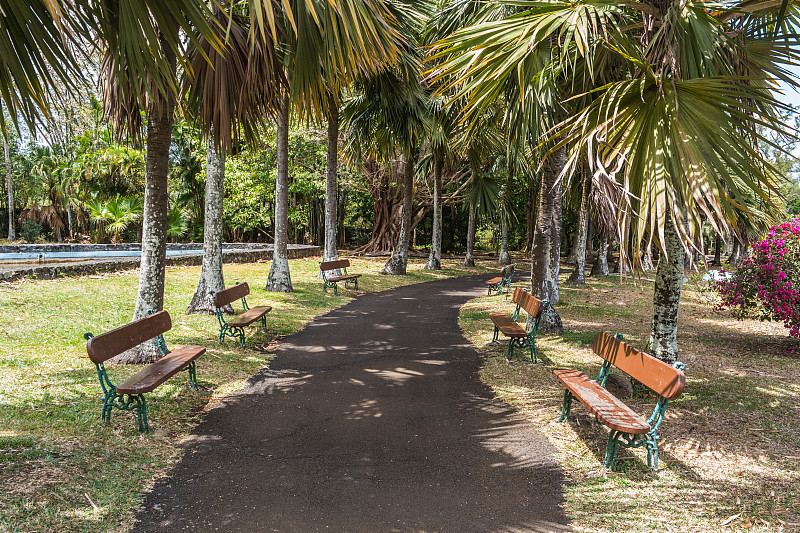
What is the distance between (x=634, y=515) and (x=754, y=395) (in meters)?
3.50

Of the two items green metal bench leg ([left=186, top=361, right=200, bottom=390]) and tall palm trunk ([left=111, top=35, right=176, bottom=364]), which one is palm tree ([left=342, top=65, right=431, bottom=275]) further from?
green metal bench leg ([left=186, top=361, right=200, bottom=390])

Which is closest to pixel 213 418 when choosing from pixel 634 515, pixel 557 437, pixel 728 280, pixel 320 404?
pixel 320 404

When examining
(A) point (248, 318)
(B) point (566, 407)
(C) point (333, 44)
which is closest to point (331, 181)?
(A) point (248, 318)

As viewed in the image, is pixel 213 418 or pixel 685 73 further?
pixel 213 418

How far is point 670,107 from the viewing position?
4.00 m

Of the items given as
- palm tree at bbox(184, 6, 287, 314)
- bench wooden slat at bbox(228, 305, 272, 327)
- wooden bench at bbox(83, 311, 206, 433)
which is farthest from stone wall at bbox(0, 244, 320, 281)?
wooden bench at bbox(83, 311, 206, 433)

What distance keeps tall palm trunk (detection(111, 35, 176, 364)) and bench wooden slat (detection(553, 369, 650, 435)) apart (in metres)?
4.98

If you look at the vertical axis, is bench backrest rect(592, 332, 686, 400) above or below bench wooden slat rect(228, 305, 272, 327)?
above

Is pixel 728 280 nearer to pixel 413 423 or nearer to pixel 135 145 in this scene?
pixel 413 423

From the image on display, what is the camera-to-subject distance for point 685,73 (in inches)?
181

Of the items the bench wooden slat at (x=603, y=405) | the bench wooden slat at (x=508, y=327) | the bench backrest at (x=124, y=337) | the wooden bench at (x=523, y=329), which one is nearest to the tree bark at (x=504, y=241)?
the bench wooden slat at (x=508, y=327)

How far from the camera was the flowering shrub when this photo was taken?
7.50 m

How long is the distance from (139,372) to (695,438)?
5476mm

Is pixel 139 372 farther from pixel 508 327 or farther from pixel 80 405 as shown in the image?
pixel 508 327
